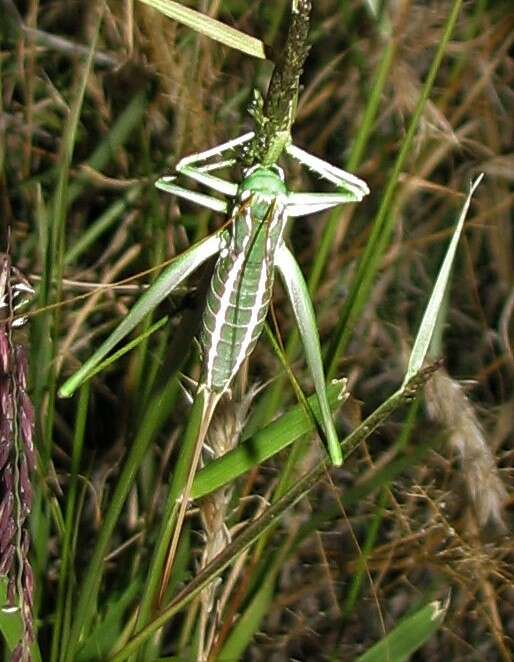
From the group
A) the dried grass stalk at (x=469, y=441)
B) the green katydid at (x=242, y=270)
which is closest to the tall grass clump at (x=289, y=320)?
the dried grass stalk at (x=469, y=441)

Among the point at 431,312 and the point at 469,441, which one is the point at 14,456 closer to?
the point at 431,312

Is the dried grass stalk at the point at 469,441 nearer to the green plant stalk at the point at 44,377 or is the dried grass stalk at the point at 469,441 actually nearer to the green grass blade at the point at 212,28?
the green plant stalk at the point at 44,377

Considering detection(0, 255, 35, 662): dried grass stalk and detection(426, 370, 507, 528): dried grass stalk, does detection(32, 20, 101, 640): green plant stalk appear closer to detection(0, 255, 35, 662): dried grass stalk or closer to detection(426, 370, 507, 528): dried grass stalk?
detection(0, 255, 35, 662): dried grass stalk

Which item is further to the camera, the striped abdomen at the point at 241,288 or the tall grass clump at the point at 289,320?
the tall grass clump at the point at 289,320

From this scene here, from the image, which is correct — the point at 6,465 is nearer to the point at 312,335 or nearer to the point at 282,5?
the point at 312,335

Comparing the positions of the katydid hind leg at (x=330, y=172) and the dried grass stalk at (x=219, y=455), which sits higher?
the katydid hind leg at (x=330, y=172)

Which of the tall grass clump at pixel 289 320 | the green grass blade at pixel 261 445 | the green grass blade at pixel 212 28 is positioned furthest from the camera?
the tall grass clump at pixel 289 320

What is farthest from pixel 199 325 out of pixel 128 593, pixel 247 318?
pixel 128 593

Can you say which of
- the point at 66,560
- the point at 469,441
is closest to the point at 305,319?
the point at 66,560
